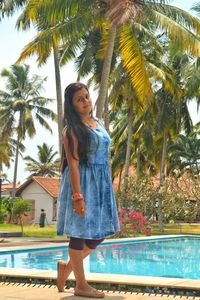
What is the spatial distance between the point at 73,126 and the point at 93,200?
644mm

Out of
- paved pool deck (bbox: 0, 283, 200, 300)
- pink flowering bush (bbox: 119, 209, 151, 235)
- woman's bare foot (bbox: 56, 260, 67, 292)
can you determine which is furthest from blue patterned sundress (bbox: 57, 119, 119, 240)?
pink flowering bush (bbox: 119, 209, 151, 235)

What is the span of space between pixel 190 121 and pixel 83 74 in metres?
12.9

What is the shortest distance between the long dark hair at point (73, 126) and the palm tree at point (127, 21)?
36.8ft

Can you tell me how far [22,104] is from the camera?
40.6 metres

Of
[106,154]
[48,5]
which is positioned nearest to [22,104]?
[48,5]

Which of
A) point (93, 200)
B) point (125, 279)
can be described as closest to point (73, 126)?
point (93, 200)

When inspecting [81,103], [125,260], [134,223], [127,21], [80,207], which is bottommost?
[125,260]

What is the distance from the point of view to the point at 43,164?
63.3m

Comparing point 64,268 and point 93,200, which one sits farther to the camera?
point 64,268

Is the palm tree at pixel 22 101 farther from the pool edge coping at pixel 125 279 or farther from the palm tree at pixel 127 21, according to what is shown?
the pool edge coping at pixel 125 279

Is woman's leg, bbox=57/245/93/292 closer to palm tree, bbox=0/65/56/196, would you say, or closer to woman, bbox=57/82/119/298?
woman, bbox=57/82/119/298

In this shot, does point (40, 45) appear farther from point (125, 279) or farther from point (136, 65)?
point (125, 279)

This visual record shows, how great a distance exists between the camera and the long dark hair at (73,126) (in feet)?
15.5

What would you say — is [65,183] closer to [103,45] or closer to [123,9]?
[123,9]
